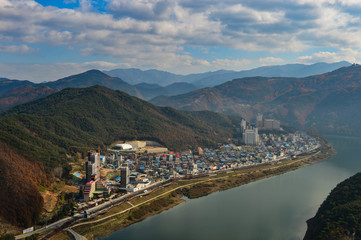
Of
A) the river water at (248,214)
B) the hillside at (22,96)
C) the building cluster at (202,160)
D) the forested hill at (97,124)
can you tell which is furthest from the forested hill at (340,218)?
the hillside at (22,96)

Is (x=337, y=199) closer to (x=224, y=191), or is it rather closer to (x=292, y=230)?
(x=292, y=230)

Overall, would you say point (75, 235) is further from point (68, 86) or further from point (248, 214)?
point (68, 86)

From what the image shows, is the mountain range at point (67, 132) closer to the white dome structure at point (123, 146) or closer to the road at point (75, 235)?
the white dome structure at point (123, 146)

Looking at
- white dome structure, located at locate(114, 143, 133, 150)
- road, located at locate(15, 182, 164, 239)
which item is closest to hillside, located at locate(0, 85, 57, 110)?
white dome structure, located at locate(114, 143, 133, 150)

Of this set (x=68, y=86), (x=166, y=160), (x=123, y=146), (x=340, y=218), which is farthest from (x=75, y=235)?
(x=68, y=86)

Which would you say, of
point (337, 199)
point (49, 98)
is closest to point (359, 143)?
point (337, 199)
